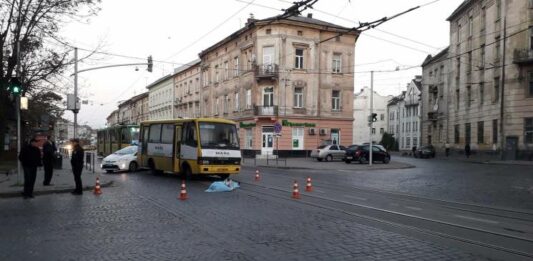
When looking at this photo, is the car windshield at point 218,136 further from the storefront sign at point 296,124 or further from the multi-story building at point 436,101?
the multi-story building at point 436,101

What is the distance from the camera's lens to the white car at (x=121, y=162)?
26.2m

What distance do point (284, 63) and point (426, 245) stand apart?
39.8 metres

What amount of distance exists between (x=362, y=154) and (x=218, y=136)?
20.4m

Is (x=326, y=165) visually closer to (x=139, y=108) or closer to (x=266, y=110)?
(x=266, y=110)

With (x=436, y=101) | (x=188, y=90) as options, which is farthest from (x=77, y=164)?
(x=436, y=101)

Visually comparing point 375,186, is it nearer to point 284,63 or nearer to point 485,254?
point 485,254

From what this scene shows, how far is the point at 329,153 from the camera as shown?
41.8 metres

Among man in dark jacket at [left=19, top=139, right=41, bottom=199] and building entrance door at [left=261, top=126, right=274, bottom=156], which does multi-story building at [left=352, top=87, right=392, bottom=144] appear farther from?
man in dark jacket at [left=19, top=139, right=41, bottom=199]

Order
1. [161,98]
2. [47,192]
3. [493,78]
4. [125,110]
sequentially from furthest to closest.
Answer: [125,110]
[161,98]
[493,78]
[47,192]

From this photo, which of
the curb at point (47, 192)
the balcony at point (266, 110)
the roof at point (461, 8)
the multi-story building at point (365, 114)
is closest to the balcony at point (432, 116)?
the roof at point (461, 8)

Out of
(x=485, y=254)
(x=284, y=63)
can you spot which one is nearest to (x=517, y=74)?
(x=284, y=63)

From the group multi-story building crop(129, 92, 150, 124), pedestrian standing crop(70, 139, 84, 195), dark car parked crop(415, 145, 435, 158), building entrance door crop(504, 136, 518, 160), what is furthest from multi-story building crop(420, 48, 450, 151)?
multi-story building crop(129, 92, 150, 124)

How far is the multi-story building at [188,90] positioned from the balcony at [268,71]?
19.8 m

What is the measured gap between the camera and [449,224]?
10.1m
